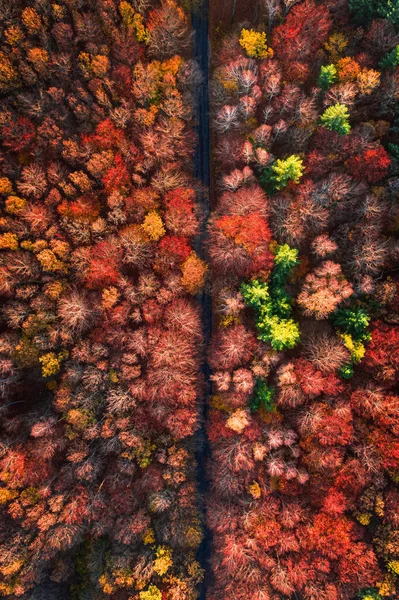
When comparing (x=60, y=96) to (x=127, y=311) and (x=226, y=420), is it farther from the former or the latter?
(x=226, y=420)

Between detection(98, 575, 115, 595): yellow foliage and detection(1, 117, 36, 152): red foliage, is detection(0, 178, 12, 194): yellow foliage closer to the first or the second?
detection(1, 117, 36, 152): red foliage

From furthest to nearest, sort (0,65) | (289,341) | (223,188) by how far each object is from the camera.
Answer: (223,188) < (289,341) < (0,65)

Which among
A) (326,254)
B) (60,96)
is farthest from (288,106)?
(60,96)

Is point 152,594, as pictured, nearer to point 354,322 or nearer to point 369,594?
point 369,594

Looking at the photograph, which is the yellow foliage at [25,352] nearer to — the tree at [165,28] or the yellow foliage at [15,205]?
the yellow foliage at [15,205]

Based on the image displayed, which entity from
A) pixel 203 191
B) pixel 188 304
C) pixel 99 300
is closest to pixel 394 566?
pixel 188 304
